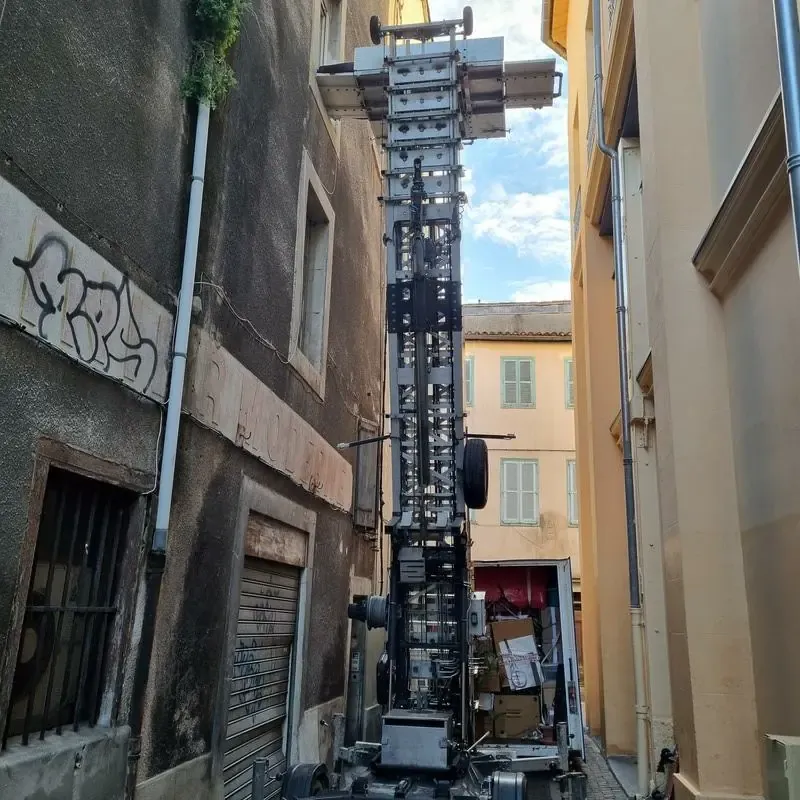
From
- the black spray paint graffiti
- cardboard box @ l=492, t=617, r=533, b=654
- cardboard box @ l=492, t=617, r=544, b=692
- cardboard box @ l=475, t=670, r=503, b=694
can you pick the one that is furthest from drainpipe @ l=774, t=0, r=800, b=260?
cardboard box @ l=492, t=617, r=533, b=654

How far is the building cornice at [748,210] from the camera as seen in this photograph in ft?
15.6

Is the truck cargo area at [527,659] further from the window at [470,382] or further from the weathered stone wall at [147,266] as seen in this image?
the window at [470,382]

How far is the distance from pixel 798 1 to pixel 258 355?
4.90m

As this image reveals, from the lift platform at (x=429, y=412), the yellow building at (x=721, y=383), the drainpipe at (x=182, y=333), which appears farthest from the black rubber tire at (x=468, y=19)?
the drainpipe at (x=182, y=333)

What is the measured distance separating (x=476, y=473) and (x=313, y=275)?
3611 mm

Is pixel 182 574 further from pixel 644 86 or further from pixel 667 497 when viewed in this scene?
pixel 644 86

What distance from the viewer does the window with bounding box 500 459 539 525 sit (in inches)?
877

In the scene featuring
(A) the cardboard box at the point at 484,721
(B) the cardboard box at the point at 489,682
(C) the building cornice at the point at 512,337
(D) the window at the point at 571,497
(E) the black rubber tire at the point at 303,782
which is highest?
(C) the building cornice at the point at 512,337

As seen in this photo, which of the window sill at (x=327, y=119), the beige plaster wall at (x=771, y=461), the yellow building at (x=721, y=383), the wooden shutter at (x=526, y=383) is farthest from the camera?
the wooden shutter at (x=526, y=383)

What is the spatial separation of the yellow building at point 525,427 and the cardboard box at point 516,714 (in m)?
11.4

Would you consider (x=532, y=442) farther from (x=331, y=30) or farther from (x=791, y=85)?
(x=791, y=85)

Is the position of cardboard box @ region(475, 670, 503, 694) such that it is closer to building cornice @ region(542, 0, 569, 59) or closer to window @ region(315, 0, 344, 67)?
window @ region(315, 0, 344, 67)

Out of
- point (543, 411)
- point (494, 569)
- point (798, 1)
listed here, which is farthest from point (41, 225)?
point (543, 411)

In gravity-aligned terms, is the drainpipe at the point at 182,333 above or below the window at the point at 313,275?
below
